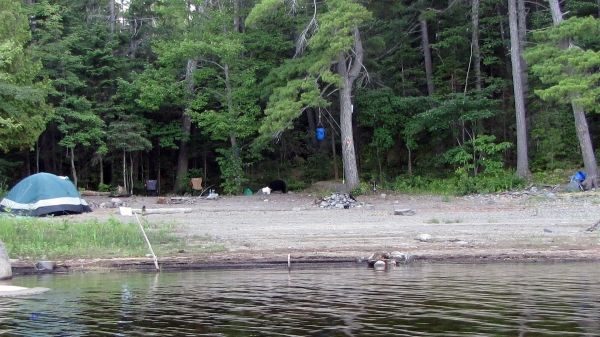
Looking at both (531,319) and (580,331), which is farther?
(531,319)

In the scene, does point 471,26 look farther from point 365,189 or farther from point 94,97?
point 94,97

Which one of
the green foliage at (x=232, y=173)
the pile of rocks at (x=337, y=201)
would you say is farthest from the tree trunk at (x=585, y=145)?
the green foliage at (x=232, y=173)

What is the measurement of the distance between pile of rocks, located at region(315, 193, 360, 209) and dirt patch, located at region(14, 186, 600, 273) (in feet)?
1.18

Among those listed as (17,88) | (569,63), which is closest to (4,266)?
(17,88)

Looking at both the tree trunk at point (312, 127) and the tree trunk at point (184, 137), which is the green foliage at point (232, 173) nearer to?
the tree trunk at point (184, 137)

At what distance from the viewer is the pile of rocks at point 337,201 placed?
22652 millimetres

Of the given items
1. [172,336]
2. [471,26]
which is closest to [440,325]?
[172,336]

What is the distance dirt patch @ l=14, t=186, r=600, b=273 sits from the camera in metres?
13.5

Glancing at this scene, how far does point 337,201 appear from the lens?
2308 cm

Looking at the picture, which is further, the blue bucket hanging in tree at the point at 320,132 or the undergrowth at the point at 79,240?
the blue bucket hanging in tree at the point at 320,132

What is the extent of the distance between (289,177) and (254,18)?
11.0 metres

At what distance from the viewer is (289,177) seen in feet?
113

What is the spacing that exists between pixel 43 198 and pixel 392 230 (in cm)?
1098

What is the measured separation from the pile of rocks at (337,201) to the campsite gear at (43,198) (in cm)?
801
